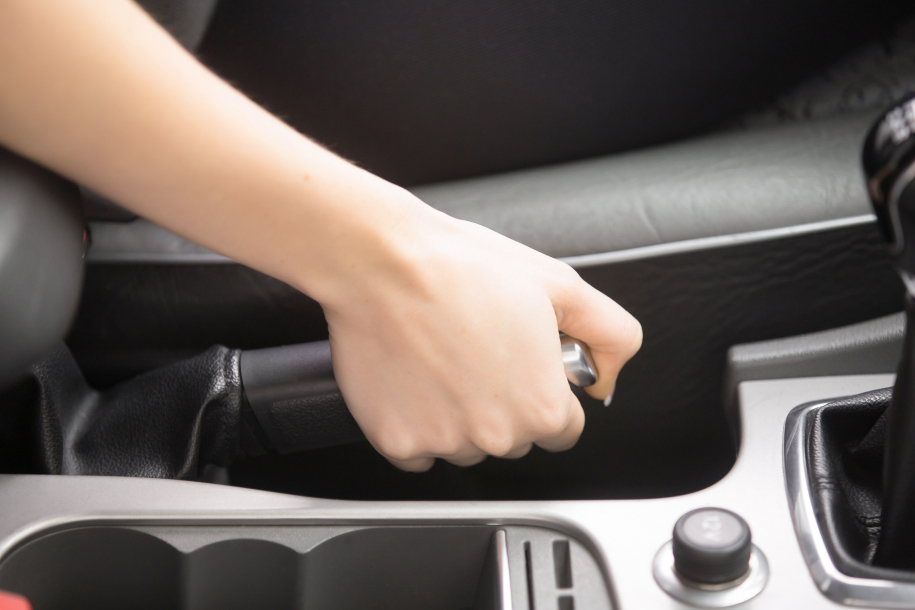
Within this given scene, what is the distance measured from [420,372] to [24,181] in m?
0.25

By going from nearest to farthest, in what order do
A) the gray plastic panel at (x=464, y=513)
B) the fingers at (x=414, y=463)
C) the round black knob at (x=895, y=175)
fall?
the round black knob at (x=895, y=175) < the gray plastic panel at (x=464, y=513) < the fingers at (x=414, y=463)

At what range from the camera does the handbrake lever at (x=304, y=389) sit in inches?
21.5

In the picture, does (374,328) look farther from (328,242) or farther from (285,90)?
(285,90)

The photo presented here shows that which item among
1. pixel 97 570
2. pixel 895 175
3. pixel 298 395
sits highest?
pixel 895 175

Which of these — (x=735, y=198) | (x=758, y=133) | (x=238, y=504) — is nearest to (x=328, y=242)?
(x=238, y=504)

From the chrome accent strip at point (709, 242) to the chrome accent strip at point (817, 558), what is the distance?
0.52 ft

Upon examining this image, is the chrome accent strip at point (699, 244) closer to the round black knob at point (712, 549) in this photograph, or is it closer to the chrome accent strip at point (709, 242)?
the chrome accent strip at point (709, 242)

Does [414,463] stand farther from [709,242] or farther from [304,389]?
[709,242]

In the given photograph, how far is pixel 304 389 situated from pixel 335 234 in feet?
0.53

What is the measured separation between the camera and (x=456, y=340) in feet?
1.52

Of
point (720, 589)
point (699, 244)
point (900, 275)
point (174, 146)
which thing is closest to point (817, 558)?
point (720, 589)

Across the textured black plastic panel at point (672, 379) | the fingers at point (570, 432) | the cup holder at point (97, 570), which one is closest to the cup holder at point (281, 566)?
the cup holder at point (97, 570)

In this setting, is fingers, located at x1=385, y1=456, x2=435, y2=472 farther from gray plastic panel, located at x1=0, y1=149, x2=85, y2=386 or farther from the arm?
gray plastic panel, located at x1=0, y1=149, x2=85, y2=386

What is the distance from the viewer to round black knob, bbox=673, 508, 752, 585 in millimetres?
391
